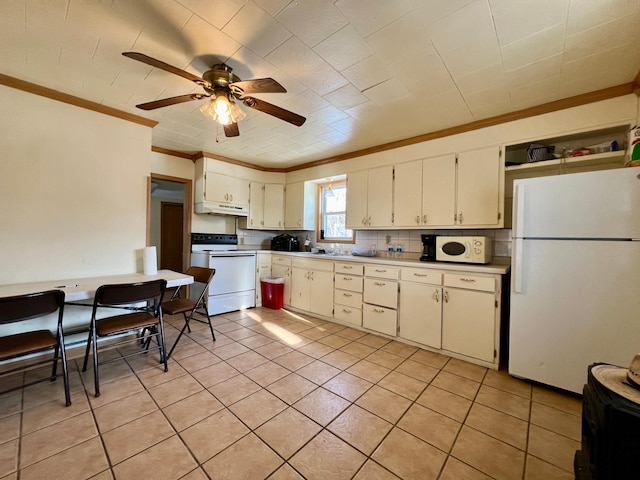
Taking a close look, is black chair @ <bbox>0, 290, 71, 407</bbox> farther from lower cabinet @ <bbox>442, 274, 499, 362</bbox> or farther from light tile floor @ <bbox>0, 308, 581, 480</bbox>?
lower cabinet @ <bbox>442, 274, 499, 362</bbox>

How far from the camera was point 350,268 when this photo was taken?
11.1 feet

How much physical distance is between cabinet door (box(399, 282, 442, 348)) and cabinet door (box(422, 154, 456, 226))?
79 cm

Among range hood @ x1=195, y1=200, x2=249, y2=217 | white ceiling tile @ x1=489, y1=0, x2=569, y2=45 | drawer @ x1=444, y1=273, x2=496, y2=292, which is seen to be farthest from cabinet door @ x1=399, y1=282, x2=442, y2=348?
range hood @ x1=195, y1=200, x2=249, y2=217

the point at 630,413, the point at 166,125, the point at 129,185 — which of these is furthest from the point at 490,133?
the point at 129,185

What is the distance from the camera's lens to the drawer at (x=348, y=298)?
332 centimetres

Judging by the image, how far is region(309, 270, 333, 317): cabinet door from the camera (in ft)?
11.9

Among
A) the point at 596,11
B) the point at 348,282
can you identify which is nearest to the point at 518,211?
the point at 596,11

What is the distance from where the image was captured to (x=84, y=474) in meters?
1.26

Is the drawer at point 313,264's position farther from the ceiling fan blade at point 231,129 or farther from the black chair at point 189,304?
the ceiling fan blade at point 231,129

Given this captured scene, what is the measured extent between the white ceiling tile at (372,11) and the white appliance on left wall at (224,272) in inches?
125

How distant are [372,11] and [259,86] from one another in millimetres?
798

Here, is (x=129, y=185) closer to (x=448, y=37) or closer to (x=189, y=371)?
(x=189, y=371)

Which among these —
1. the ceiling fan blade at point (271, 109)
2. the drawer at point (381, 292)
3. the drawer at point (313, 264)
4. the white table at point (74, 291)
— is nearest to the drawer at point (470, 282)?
the drawer at point (381, 292)

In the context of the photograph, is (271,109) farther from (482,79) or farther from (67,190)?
(67,190)
